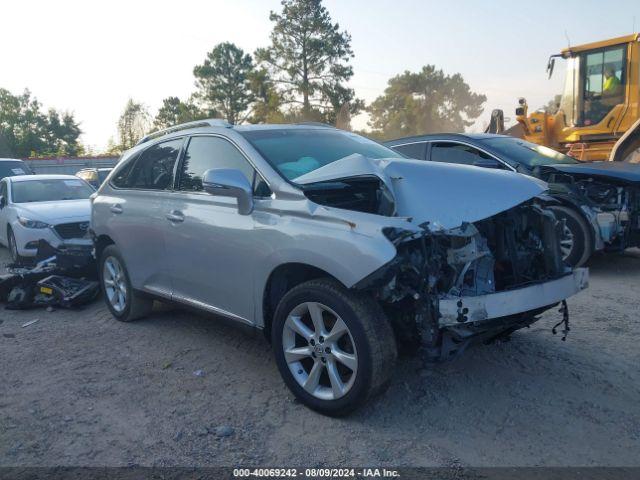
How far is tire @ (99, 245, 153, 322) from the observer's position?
213 inches

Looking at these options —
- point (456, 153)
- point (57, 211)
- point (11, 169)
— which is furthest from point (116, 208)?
point (11, 169)

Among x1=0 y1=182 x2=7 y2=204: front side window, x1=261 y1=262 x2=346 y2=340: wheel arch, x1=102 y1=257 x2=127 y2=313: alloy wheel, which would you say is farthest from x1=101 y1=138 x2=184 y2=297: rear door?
x1=0 y1=182 x2=7 y2=204: front side window

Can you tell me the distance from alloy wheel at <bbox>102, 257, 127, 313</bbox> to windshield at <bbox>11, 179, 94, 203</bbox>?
4.38m

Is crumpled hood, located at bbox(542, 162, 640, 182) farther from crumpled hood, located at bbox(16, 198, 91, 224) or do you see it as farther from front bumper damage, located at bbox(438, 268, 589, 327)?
crumpled hood, located at bbox(16, 198, 91, 224)

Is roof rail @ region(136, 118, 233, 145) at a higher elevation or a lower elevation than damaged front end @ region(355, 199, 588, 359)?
higher

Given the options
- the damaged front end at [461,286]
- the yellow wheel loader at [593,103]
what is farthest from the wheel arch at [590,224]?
the yellow wheel loader at [593,103]

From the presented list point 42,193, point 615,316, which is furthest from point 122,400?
A: point 42,193

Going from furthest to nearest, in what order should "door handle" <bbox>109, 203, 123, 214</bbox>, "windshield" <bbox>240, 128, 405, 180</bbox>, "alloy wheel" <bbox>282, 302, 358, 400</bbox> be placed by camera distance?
"door handle" <bbox>109, 203, 123, 214</bbox> < "windshield" <bbox>240, 128, 405, 180</bbox> < "alloy wheel" <bbox>282, 302, 358, 400</bbox>

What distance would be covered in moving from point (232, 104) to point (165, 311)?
149 feet

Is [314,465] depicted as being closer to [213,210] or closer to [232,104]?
[213,210]

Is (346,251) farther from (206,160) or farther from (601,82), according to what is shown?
(601,82)

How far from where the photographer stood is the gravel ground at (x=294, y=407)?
305 cm

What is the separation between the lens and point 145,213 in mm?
4949

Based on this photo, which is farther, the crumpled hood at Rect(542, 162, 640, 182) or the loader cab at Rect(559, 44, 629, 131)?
the loader cab at Rect(559, 44, 629, 131)
